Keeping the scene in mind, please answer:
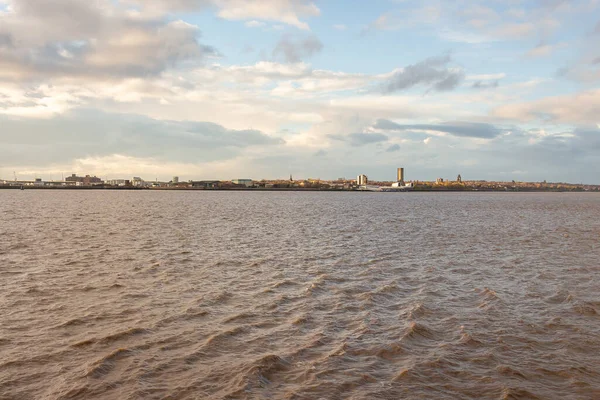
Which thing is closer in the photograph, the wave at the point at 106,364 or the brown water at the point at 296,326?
the brown water at the point at 296,326

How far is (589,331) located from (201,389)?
44.0 feet

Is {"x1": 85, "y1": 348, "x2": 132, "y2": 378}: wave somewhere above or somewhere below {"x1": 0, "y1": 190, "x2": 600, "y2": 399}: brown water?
above

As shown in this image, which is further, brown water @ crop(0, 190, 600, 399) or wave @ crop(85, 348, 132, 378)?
wave @ crop(85, 348, 132, 378)

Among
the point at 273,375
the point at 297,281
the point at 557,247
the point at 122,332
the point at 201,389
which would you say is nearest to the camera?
the point at 201,389

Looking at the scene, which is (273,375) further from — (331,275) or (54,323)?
(331,275)

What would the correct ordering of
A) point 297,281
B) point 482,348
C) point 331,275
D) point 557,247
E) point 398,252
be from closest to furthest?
Answer: point 482,348 → point 297,281 → point 331,275 → point 398,252 → point 557,247

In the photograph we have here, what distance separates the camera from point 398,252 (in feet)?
114

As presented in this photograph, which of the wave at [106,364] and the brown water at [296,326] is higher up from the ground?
the wave at [106,364]

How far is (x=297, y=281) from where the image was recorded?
23.2 metres

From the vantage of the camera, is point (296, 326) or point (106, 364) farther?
point (296, 326)

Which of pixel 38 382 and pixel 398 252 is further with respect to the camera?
pixel 398 252

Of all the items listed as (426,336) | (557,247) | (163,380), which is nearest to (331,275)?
(426,336)

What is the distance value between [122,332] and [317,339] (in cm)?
649

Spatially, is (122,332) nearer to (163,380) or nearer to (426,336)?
(163,380)
